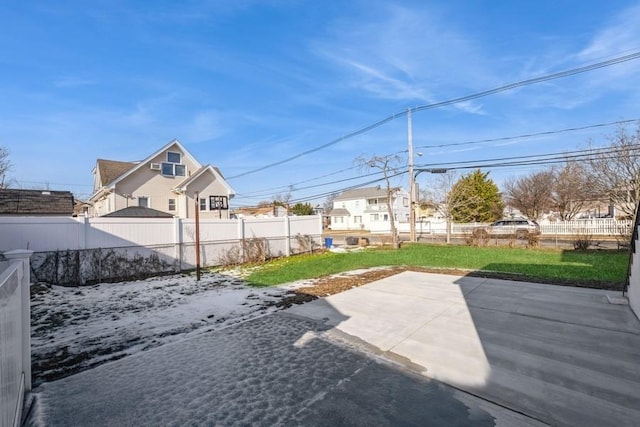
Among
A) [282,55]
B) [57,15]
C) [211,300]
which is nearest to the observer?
[211,300]

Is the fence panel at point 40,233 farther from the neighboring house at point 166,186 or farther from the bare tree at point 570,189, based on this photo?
the bare tree at point 570,189

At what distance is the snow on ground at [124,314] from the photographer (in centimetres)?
393

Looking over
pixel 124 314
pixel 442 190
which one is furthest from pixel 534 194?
pixel 124 314

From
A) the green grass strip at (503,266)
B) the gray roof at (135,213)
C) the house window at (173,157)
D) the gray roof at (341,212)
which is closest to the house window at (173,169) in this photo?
the house window at (173,157)

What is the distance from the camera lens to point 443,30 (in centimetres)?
1041

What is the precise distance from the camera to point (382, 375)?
10.4 ft

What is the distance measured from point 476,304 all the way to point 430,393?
11.1 ft

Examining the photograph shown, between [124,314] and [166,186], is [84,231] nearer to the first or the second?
[124,314]

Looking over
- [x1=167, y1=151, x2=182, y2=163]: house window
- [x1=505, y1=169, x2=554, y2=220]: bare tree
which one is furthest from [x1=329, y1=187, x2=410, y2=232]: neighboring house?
[x1=167, y1=151, x2=182, y2=163]: house window

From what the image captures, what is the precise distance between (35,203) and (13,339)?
1805 cm

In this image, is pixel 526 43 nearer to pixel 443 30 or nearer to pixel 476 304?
pixel 443 30

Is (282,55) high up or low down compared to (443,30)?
up

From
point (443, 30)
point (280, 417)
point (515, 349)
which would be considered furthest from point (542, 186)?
point (280, 417)

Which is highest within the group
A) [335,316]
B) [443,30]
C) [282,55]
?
[282,55]
